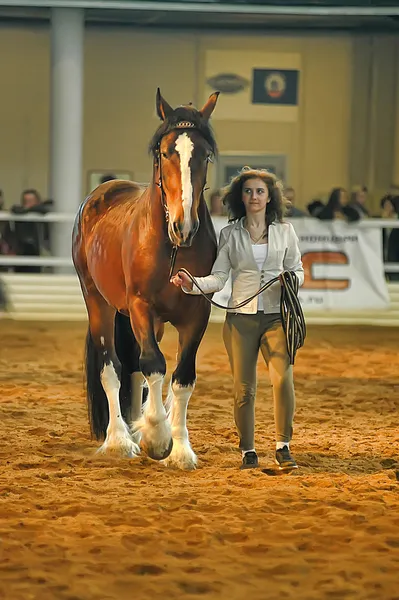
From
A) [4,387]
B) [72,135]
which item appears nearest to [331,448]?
[4,387]

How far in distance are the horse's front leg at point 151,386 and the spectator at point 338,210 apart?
8.51m

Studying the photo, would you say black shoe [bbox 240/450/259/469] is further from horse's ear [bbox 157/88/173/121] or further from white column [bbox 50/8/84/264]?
white column [bbox 50/8/84/264]

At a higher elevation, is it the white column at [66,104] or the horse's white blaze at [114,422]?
the white column at [66,104]

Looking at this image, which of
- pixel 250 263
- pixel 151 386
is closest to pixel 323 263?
pixel 250 263

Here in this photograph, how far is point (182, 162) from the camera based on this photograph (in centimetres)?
590

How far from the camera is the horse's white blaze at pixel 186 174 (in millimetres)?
5816

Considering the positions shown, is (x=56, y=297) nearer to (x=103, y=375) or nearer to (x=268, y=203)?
(x=103, y=375)

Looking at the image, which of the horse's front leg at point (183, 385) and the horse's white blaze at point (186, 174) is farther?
the horse's front leg at point (183, 385)

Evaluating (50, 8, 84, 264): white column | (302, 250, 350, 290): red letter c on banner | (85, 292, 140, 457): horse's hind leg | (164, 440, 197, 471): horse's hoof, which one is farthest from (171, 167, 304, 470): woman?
(50, 8, 84, 264): white column

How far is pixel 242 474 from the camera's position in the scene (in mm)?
6148

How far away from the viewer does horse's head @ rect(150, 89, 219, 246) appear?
19.2 ft

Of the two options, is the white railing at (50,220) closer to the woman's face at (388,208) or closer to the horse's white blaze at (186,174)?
the woman's face at (388,208)

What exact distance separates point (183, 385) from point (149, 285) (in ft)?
2.12

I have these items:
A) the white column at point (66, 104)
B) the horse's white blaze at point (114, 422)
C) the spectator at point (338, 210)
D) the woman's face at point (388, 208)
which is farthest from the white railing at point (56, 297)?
the horse's white blaze at point (114, 422)
